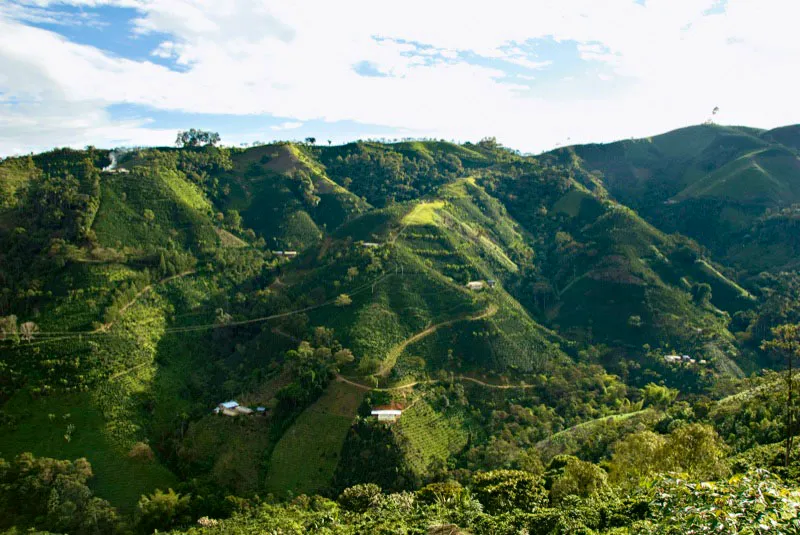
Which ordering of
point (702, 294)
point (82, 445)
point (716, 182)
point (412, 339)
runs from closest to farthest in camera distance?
point (82, 445)
point (412, 339)
point (702, 294)
point (716, 182)

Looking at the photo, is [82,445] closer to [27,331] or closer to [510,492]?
[27,331]

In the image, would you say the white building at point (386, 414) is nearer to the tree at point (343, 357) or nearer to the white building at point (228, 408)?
the tree at point (343, 357)

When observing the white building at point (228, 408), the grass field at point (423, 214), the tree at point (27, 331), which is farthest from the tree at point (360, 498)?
the grass field at point (423, 214)

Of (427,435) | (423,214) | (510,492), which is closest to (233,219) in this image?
(423,214)

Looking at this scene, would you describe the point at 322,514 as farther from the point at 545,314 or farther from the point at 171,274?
the point at 545,314

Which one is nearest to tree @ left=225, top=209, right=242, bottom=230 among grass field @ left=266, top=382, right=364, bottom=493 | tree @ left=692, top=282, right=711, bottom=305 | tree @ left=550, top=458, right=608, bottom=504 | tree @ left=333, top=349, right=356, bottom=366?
tree @ left=333, top=349, right=356, bottom=366

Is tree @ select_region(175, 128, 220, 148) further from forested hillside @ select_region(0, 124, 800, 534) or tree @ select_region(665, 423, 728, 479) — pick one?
tree @ select_region(665, 423, 728, 479)
